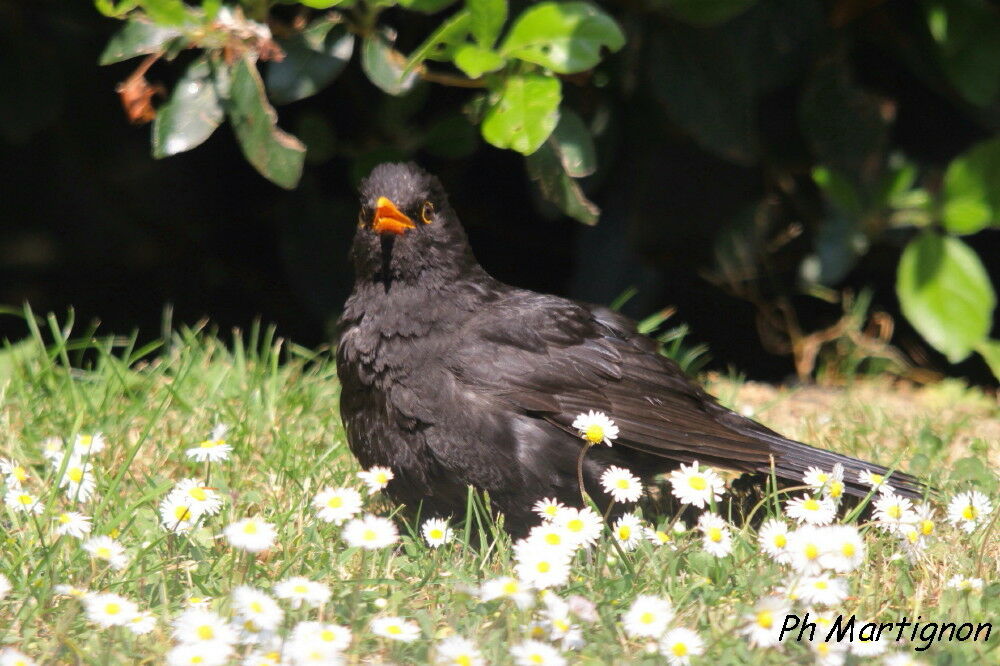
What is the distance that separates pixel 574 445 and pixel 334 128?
93.1 inches

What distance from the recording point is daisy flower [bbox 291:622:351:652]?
2.13 m

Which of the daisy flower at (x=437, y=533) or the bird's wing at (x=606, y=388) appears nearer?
the daisy flower at (x=437, y=533)

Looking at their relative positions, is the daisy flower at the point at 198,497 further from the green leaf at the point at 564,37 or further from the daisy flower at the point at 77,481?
the green leaf at the point at 564,37

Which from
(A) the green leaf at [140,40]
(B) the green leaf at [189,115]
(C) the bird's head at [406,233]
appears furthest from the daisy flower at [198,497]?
(A) the green leaf at [140,40]

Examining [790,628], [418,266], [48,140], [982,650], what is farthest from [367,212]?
[48,140]

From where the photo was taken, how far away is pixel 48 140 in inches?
205

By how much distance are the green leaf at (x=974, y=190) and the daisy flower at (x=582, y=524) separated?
226 cm

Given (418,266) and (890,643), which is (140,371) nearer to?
(418,266)

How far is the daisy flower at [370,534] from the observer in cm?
252

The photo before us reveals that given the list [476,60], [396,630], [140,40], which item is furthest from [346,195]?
[396,630]

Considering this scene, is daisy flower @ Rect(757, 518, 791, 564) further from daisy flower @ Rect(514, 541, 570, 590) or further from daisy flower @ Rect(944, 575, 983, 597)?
daisy flower @ Rect(514, 541, 570, 590)

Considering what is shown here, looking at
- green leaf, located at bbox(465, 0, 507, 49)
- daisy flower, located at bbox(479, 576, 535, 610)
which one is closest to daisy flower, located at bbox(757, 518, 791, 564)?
daisy flower, located at bbox(479, 576, 535, 610)

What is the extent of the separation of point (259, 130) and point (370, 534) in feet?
5.04

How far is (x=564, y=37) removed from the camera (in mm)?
3480
